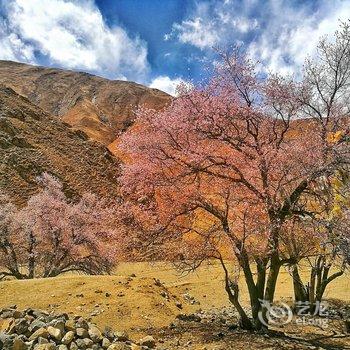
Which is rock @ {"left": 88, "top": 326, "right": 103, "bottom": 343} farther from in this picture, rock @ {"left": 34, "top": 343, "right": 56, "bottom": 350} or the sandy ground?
the sandy ground

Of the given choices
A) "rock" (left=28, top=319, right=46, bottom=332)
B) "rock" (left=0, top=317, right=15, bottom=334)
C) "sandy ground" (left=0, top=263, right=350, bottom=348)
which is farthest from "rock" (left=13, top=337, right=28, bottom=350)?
"sandy ground" (left=0, top=263, right=350, bottom=348)

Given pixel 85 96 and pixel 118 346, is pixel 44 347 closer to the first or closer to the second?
pixel 118 346

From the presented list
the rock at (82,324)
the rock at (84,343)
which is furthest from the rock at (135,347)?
the rock at (82,324)

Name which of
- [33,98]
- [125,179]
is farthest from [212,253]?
[33,98]

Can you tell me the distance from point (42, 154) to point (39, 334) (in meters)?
57.4

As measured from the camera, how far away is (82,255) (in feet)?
88.6

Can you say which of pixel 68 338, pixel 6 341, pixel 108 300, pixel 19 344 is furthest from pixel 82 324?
pixel 108 300

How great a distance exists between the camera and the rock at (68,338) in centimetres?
947

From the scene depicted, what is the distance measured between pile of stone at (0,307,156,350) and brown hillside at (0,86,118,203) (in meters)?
44.2

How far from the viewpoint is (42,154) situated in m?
64.0

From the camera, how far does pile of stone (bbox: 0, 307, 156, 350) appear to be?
9.17 metres

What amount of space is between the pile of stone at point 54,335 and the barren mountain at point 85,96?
349 ft

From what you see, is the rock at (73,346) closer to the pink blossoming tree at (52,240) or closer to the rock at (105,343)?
the rock at (105,343)

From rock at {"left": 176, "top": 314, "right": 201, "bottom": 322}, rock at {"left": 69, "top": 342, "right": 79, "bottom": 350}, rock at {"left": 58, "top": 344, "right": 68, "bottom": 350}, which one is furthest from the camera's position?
rock at {"left": 176, "top": 314, "right": 201, "bottom": 322}
